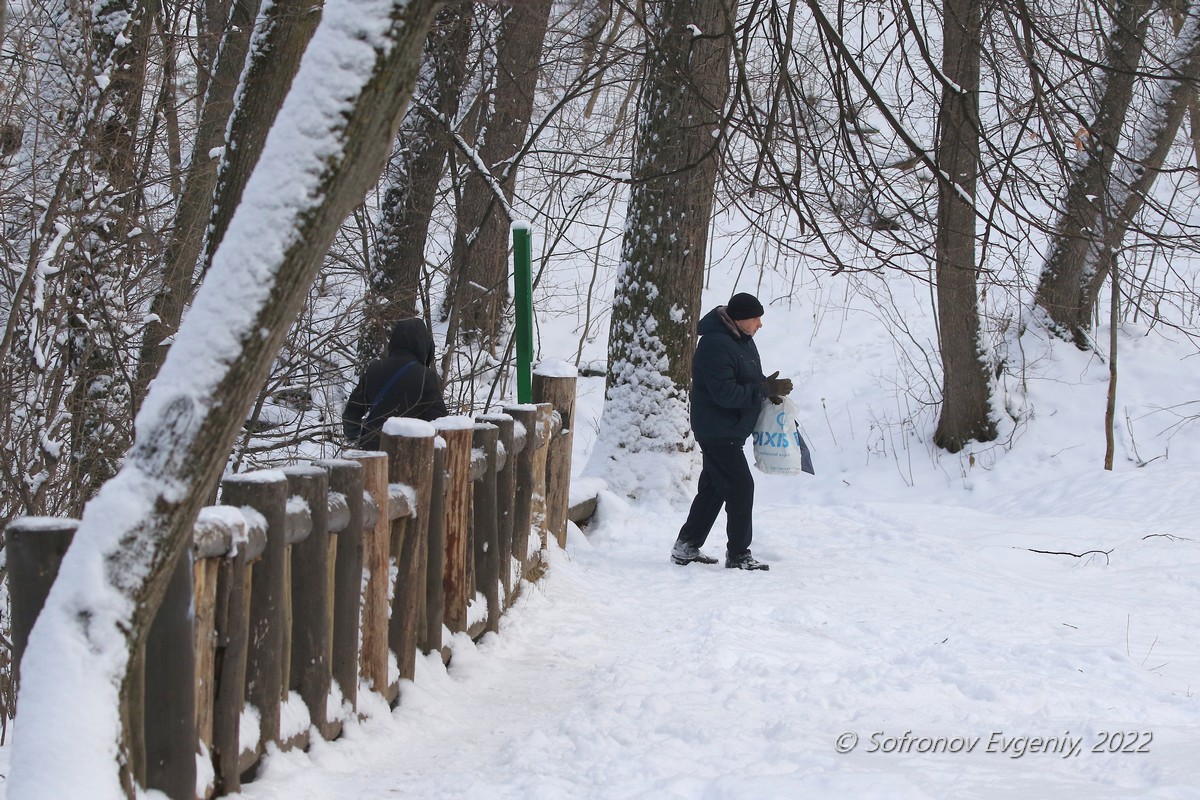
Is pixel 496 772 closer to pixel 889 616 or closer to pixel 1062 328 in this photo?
pixel 889 616

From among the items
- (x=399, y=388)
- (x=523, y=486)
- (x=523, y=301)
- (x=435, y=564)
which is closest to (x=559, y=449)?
(x=523, y=301)

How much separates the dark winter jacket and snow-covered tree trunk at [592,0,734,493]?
5.34 feet

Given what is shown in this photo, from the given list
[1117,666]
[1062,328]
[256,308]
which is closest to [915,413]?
[1062,328]

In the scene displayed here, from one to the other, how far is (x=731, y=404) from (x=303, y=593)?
3.66m

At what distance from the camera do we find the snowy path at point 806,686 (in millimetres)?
2994

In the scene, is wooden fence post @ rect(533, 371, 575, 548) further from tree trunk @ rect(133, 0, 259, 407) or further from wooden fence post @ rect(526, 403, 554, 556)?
tree trunk @ rect(133, 0, 259, 407)

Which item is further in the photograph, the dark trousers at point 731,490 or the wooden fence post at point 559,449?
the dark trousers at point 731,490

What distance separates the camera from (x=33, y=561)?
221 cm

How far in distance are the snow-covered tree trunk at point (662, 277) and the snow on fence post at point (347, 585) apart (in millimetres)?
4999

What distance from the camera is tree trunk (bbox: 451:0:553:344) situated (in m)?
9.13

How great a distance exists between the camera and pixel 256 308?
215cm

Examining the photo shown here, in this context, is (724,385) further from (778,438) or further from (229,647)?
(229,647)

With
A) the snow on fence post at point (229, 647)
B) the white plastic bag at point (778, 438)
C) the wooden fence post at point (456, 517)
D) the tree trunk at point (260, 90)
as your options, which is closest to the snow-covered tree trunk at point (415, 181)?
the white plastic bag at point (778, 438)

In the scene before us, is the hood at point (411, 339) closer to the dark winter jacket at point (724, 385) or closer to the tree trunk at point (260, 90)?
the tree trunk at point (260, 90)
